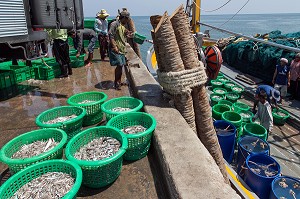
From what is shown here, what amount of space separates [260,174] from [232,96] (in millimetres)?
4953

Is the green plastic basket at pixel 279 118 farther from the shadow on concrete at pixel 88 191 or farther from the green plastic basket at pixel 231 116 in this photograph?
the shadow on concrete at pixel 88 191

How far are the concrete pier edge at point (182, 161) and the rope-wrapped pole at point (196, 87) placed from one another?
1.56 feet

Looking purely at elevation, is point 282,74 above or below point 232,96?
above

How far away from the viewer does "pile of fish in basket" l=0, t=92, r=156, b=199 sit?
1924mm

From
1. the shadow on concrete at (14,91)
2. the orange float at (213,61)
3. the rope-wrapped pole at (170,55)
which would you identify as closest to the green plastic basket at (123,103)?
the rope-wrapped pole at (170,55)

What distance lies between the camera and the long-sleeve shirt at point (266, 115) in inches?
247

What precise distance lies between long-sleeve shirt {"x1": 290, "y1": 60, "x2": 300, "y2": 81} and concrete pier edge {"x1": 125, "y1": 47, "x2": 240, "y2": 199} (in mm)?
7720

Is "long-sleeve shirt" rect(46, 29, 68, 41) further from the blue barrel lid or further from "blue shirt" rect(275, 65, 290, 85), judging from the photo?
"blue shirt" rect(275, 65, 290, 85)

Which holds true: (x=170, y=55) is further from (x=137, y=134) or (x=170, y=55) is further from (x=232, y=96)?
(x=232, y=96)

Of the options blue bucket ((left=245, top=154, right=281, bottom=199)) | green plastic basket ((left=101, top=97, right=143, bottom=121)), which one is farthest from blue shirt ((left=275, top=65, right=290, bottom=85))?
green plastic basket ((left=101, top=97, right=143, bottom=121))

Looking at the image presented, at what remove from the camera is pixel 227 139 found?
5.52 meters

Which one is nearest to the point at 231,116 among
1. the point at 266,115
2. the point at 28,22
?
the point at 266,115

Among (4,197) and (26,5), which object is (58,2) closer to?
(26,5)

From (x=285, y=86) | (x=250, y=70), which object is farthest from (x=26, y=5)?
(x=250, y=70)
